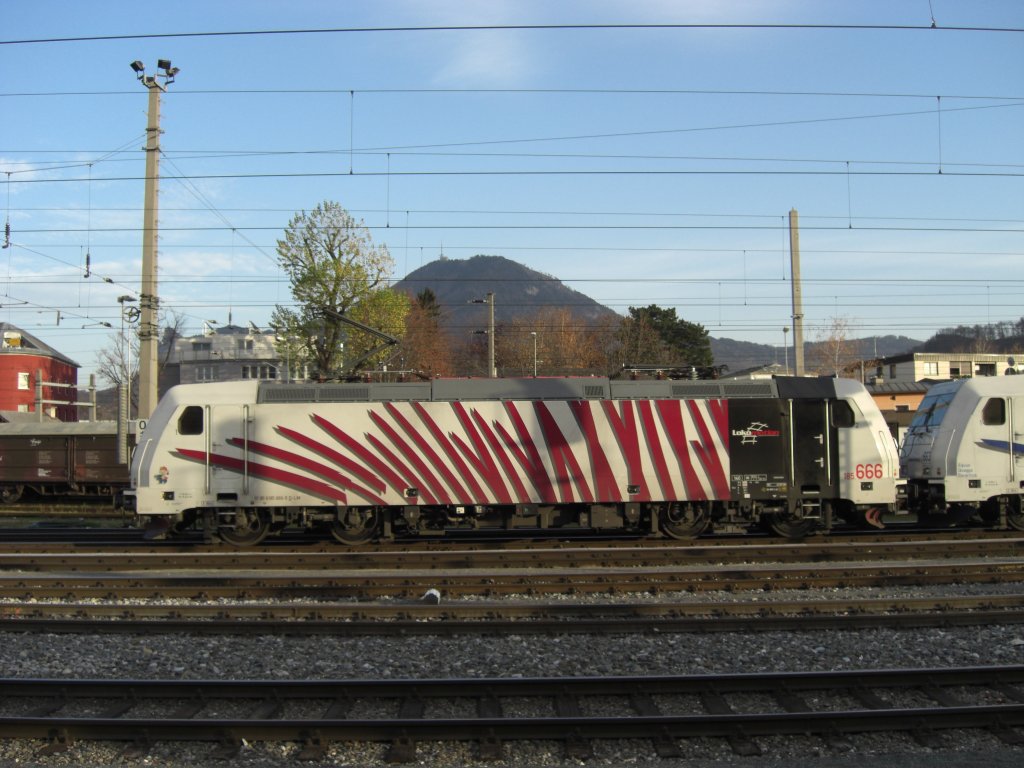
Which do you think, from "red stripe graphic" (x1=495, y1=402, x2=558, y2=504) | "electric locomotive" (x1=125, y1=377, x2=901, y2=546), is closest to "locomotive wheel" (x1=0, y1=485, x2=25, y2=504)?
"electric locomotive" (x1=125, y1=377, x2=901, y2=546)

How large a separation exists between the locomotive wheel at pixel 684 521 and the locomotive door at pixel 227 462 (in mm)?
8113

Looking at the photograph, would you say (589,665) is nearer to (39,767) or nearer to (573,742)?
(573,742)

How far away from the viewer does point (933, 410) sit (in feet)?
59.1

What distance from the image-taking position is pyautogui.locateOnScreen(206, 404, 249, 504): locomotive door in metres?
15.5

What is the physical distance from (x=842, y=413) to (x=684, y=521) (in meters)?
3.75

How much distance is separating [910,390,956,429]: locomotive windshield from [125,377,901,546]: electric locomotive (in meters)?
2.21

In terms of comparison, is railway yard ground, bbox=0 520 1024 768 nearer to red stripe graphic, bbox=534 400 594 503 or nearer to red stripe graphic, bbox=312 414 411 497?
red stripe graphic, bbox=534 400 594 503

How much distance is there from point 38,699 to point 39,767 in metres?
1.52

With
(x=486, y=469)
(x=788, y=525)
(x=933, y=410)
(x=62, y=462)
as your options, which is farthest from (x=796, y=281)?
(x=62, y=462)

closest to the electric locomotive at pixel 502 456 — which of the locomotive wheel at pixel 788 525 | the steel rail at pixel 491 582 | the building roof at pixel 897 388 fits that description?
the locomotive wheel at pixel 788 525

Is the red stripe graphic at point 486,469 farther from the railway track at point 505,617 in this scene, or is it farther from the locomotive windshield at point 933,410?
the locomotive windshield at point 933,410

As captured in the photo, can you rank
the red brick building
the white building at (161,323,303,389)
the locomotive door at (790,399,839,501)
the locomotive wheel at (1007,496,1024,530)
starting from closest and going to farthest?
the locomotive door at (790,399,839,501) < the locomotive wheel at (1007,496,1024,530) < the red brick building < the white building at (161,323,303,389)

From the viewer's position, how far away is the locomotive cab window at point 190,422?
1565 cm

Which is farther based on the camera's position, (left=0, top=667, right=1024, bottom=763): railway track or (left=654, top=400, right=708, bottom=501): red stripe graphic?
(left=654, top=400, right=708, bottom=501): red stripe graphic
